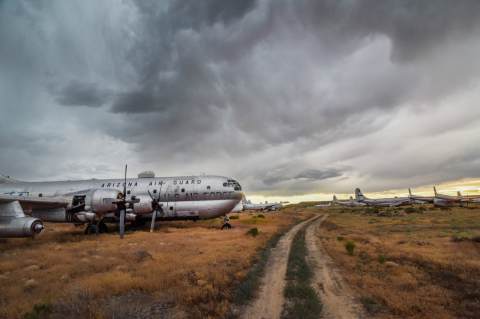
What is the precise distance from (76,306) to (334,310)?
8.99 meters

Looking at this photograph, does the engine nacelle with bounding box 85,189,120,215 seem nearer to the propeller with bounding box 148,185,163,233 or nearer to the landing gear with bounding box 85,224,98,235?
the landing gear with bounding box 85,224,98,235

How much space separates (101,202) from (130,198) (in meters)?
8.26

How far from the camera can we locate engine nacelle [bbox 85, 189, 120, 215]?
2675cm

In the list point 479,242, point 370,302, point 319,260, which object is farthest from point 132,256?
point 479,242

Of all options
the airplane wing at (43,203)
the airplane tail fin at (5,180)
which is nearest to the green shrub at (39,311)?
the airplane wing at (43,203)

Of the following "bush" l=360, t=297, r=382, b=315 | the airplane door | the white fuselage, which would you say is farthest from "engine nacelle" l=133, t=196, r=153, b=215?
"bush" l=360, t=297, r=382, b=315

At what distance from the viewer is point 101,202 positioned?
1053 inches

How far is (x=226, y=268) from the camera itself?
14.2m

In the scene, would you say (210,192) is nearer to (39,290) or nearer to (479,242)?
(39,290)

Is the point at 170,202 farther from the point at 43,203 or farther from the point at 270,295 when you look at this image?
the point at 270,295

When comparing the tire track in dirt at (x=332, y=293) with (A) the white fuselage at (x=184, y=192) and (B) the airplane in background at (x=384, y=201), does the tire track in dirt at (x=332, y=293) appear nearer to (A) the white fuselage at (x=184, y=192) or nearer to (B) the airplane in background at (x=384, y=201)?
(A) the white fuselage at (x=184, y=192)

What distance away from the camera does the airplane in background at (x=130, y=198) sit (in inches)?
1081

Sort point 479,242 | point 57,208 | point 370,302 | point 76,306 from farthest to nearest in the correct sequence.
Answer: point 57,208 → point 479,242 → point 370,302 → point 76,306

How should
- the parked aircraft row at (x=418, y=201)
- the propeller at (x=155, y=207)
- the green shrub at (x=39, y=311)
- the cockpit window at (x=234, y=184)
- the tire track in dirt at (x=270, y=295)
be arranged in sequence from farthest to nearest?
the parked aircraft row at (x=418, y=201)
the cockpit window at (x=234, y=184)
the propeller at (x=155, y=207)
the tire track in dirt at (x=270, y=295)
the green shrub at (x=39, y=311)
